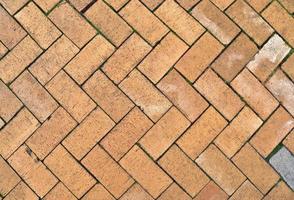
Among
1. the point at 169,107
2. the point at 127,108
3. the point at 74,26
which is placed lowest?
the point at 169,107

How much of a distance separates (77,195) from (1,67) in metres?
A: 1.06

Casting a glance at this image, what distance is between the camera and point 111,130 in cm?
320

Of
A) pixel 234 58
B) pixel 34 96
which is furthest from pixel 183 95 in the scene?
pixel 34 96

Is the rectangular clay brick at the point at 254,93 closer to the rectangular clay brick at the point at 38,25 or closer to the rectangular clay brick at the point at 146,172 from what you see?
the rectangular clay brick at the point at 146,172

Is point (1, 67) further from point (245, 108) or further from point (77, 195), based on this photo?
point (245, 108)

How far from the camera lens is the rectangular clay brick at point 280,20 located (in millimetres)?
3365

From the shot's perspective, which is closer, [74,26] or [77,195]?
[77,195]

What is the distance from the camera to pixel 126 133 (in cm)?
320

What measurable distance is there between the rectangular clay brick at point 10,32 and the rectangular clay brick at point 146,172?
1.16 meters

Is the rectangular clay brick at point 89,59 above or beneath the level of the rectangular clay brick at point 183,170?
above

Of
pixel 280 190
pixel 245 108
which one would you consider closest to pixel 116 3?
pixel 245 108

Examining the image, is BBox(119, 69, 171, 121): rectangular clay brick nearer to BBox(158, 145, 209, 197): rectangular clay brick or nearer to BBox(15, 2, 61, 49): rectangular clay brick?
BBox(158, 145, 209, 197): rectangular clay brick

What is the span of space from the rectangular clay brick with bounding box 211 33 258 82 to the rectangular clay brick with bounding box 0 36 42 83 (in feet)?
4.26

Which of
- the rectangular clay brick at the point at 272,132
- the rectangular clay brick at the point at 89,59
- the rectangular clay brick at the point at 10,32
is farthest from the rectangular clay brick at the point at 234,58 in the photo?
the rectangular clay brick at the point at 10,32
